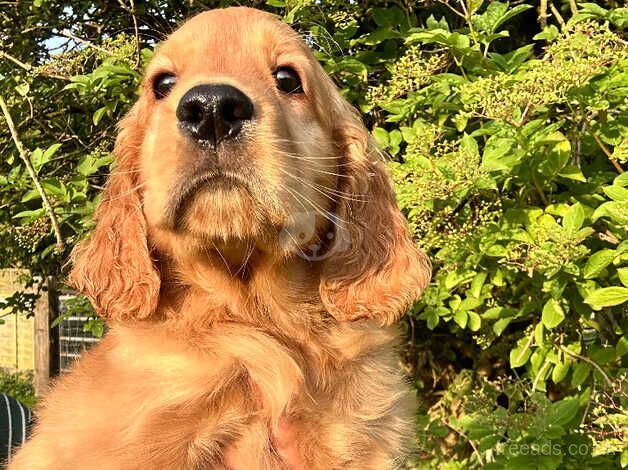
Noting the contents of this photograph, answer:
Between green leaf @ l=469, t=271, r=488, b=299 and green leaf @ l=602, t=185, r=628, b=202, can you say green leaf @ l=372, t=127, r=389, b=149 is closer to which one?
Answer: green leaf @ l=469, t=271, r=488, b=299

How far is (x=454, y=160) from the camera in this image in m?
2.30

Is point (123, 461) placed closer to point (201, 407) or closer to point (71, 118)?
point (201, 407)

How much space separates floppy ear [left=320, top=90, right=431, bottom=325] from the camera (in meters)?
2.23

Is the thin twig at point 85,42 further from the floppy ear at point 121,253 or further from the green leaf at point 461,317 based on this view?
the green leaf at point 461,317

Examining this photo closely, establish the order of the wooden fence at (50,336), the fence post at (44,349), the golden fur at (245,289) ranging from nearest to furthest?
the golden fur at (245,289), the wooden fence at (50,336), the fence post at (44,349)

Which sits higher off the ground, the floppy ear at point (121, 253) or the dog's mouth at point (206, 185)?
the dog's mouth at point (206, 185)

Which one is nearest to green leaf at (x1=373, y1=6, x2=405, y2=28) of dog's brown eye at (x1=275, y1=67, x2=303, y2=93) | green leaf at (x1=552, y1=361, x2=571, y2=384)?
dog's brown eye at (x1=275, y1=67, x2=303, y2=93)

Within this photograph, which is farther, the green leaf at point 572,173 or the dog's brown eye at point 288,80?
the green leaf at point 572,173

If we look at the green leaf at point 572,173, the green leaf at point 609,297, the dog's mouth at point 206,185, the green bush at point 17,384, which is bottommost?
the green bush at point 17,384

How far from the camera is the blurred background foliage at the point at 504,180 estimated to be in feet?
7.24

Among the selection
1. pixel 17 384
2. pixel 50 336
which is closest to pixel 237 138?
pixel 50 336

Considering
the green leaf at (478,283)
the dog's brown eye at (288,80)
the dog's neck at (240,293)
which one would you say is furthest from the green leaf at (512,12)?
the dog's neck at (240,293)

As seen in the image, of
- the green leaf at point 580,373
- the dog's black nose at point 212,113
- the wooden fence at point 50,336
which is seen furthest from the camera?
the wooden fence at point 50,336

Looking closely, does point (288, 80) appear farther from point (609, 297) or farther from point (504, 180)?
point (609, 297)
